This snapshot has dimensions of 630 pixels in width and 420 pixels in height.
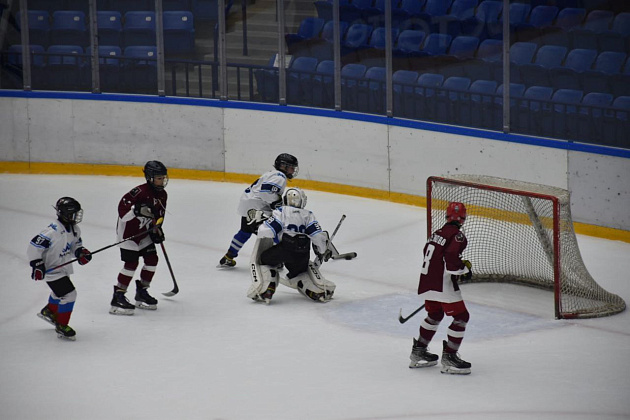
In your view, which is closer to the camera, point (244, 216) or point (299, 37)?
point (244, 216)

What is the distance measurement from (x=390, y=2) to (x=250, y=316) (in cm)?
413

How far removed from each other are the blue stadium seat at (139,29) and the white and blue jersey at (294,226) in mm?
4646

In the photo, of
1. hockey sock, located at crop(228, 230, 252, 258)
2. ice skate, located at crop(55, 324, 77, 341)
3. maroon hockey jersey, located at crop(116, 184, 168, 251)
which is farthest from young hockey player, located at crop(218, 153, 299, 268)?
ice skate, located at crop(55, 324, 77, 341)

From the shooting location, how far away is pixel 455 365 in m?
6.39

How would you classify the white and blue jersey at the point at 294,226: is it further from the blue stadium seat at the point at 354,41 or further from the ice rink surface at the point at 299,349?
the blue stadium seat at the point at 354,41

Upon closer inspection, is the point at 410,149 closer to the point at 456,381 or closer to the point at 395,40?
the point at 395,40

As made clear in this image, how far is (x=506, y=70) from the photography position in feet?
32.3

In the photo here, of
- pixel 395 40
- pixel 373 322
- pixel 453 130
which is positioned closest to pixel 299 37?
pixel 395 40

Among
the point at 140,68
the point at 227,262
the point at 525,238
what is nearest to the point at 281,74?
the point at 140,68

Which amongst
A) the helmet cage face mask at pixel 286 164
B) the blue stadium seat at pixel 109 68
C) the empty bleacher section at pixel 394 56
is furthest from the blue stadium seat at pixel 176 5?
the helmet cage face mask at pixel 286 164

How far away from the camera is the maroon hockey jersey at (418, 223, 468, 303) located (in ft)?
20.7

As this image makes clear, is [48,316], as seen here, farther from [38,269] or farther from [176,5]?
[176,5]

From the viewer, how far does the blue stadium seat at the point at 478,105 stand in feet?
32.9

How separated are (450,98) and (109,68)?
376 centimetres
